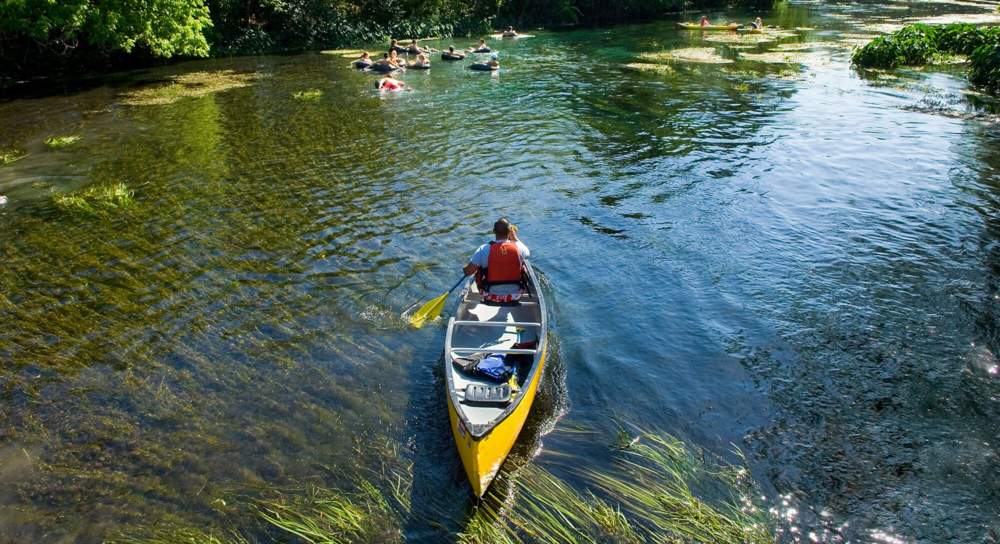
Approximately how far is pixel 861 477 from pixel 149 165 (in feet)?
70.1

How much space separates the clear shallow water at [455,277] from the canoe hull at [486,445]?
0.56 metres

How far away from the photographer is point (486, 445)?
7.80m

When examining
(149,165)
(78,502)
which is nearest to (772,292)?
(78,502)

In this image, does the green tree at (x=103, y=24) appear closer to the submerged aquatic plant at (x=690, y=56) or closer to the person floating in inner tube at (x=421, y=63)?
the person floating in inner tube at (x=421, y=63)

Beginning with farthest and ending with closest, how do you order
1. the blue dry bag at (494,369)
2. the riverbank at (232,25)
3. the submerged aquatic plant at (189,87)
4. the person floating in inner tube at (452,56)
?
the person floating in inner tube at (452,56), the submerged aquatic plant at (189,87), the riverbank at (232,25), the blue dry bag at (494,369)

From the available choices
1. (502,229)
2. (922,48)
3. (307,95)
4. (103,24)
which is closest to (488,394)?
(502,229)

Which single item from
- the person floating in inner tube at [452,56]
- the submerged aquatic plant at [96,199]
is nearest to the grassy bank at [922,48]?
the person floating in inner tube at [452,56]

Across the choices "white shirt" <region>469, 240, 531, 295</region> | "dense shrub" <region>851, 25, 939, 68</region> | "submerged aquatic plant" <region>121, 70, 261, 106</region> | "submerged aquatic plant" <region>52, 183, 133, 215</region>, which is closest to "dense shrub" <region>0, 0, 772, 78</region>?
"submerged aquatic plant" <region>121, 70, 261, 106</region>

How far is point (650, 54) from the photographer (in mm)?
42312

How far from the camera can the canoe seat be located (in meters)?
8.98

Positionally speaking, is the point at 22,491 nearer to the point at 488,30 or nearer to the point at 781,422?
the point at 781,422

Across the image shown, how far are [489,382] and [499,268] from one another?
3.00 m

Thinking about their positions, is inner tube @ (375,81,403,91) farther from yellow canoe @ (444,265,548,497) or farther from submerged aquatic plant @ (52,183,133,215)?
yellow canoe @ (444,265,548,497)

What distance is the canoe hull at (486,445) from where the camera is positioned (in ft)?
25.2
